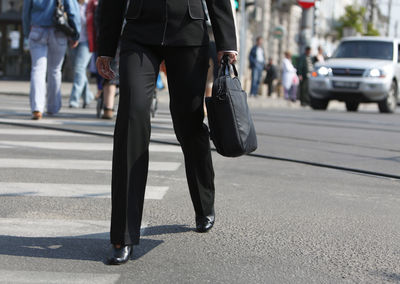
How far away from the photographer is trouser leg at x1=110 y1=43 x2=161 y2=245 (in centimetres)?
381

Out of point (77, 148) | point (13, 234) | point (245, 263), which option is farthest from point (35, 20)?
point (245, 263)

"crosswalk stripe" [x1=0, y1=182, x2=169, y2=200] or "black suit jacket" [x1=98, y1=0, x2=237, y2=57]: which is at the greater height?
"black suit jacket" [x1=98, y1=0, x2=237, y2=57]

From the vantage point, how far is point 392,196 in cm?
585

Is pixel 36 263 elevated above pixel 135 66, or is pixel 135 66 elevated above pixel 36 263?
pixel 135 66

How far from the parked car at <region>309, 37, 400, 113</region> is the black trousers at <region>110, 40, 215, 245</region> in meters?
14.2

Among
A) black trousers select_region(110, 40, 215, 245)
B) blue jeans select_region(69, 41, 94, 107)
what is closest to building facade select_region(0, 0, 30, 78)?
blue jeans select_region(69, 41, 94, 107)

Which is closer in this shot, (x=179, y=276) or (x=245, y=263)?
(x=179, y=276)

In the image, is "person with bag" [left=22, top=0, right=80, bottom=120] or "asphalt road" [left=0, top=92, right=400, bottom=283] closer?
"asphalt road" [left=0, top=92, right=400, bottom=283]

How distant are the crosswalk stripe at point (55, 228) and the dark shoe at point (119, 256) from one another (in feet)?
1.38

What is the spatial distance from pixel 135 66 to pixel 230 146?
1.93 ft

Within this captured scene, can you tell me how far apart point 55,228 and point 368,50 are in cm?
1580

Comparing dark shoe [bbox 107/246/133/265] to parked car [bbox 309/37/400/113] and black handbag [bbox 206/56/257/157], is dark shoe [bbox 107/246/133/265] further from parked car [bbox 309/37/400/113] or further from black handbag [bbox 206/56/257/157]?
parked car [bbox 309/37/400/113]

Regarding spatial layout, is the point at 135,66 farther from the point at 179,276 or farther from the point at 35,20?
the point at 35,20

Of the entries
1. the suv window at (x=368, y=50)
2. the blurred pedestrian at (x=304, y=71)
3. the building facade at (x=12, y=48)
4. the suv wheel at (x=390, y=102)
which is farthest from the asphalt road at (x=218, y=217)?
the building facade at (x=12, y=48)
